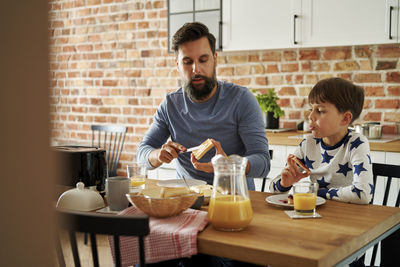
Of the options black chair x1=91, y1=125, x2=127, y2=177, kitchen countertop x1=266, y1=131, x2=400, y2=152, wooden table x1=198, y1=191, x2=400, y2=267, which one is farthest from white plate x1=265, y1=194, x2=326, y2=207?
black chair x1=91, y1=125, x2=127, y2=177

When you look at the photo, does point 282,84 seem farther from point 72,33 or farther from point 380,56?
point 72,33

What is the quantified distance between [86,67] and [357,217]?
367 cm

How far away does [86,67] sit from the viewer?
4.57 m

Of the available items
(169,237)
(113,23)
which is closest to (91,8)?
(113,23)

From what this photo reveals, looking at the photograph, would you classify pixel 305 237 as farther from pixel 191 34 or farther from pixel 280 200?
pixel 191 34

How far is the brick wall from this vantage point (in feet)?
10.6

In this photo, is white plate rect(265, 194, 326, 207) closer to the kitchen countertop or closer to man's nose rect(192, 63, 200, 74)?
man's nose rect(192, 63, 200, 74)

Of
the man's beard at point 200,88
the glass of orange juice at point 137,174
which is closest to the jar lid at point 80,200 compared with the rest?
the glass of orange juice at point 137,174

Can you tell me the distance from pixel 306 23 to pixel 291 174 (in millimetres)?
1789

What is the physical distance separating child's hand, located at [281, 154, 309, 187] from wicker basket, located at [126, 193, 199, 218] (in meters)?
0.43

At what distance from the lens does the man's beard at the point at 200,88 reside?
7.07 feet

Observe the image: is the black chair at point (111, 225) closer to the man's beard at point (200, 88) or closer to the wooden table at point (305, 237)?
the wooden table at point (305, 237)

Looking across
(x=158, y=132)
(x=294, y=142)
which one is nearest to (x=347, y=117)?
(x=158, y=132)

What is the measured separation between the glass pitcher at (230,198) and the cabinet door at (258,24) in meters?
2.17
